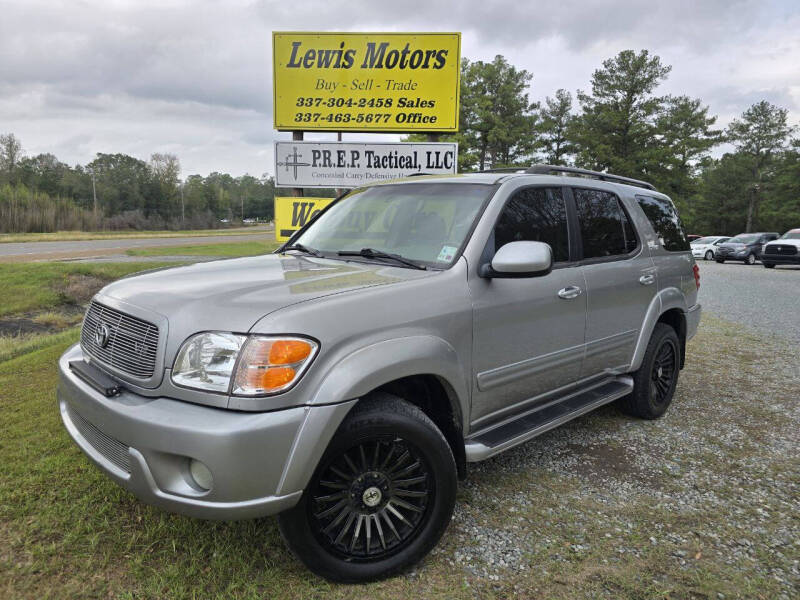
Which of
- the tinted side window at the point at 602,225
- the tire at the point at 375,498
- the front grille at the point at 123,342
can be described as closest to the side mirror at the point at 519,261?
the tire at the point at 375,498

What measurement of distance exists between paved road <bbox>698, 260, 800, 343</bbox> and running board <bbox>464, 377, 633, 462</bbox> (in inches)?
224

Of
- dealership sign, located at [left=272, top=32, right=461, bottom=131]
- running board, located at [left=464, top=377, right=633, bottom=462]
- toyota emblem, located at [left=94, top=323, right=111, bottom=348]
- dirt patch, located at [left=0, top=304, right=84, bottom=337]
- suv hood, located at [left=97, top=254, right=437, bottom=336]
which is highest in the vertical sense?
dealership sign, located at [left=272, top=32, right=461, bottom=131]

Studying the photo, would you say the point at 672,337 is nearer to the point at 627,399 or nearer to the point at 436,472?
the point at 627,399

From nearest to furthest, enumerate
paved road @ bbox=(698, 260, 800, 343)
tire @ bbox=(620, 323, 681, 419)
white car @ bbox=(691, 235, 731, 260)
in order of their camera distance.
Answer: tire @ bbox=(620, 323, 681, 419)
paved road @ bbox=(698, 260, 800, 343)
white car @ bbox=(691, 235, 731, 260)

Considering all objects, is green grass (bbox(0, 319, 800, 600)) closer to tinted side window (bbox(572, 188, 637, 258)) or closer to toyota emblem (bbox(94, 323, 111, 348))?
toyota emblem (bbox(94, 323, 111, 348))

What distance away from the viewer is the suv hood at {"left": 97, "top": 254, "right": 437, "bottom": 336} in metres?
2.03

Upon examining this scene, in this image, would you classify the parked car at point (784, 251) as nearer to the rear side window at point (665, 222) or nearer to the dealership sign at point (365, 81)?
the dealership sign at point (365, 81)

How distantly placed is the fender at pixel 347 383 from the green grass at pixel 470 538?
66 cm

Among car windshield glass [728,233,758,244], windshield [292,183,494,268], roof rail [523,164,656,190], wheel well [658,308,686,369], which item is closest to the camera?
windshield [292,183,494,268]

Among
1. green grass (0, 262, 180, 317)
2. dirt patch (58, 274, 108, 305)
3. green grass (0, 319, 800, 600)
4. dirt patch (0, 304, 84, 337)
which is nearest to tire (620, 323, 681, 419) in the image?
green grass (0, 319, 800, 600)

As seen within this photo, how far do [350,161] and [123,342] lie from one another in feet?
21.0

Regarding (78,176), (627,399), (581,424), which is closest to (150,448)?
(581,424)

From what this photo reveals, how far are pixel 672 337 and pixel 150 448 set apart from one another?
4.03m

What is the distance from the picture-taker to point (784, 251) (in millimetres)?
21297
